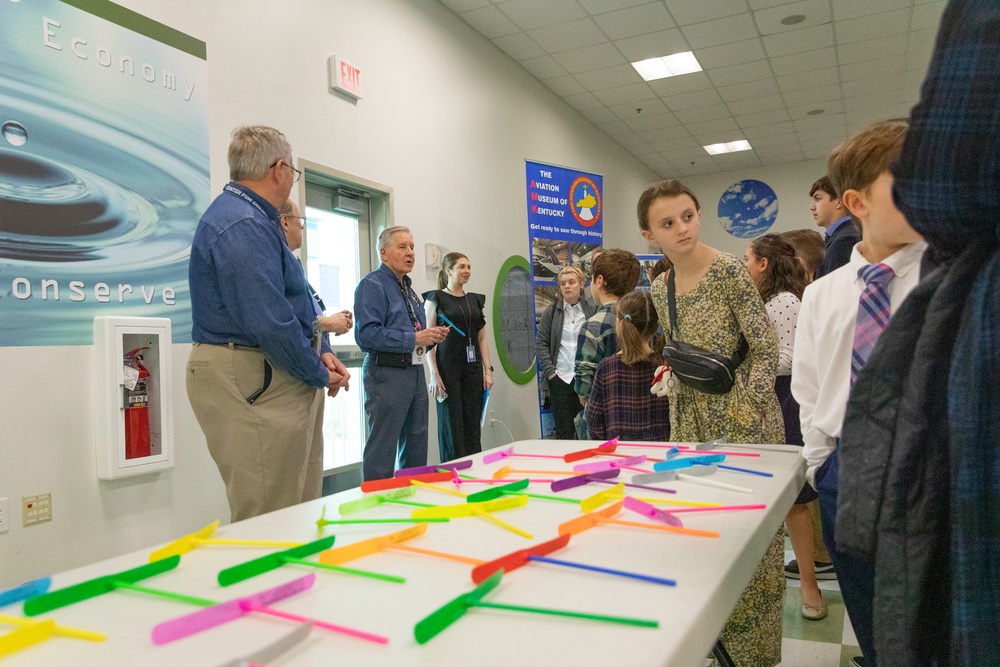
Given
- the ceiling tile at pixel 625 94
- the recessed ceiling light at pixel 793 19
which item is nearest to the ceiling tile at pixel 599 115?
the ceiling tile at pixel 625 94

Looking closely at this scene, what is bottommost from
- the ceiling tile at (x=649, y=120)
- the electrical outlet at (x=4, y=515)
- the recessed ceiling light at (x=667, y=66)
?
the electrical outlet at (x=4, y=515)

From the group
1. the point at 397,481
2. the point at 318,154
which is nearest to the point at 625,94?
the point at 318,154

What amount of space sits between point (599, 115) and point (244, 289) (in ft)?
20.6

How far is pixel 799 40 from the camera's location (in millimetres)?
5781

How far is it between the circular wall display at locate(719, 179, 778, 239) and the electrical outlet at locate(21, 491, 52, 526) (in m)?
8.50

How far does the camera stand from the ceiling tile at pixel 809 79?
21.3 feet

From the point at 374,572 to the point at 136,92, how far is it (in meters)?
2.57

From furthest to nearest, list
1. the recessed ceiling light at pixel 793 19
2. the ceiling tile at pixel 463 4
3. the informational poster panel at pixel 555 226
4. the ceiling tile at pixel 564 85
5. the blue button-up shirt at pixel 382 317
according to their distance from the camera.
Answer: the ceiling tile at pixel 564 85 → the recessed ceiling light at pixel 793 19 → the ceiling tile at pixel 463 4 → the informational poster panel at pixel 555 226 → the blue button-up shirt at pixel 382 317

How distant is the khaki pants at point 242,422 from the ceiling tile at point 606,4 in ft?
13.4

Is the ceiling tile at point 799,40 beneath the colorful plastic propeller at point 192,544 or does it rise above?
above

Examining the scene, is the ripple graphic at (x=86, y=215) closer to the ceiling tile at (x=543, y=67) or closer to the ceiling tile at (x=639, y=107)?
the ceiling tile at (x=543, y=67)

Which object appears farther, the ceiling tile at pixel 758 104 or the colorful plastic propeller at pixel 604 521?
the ceiling tile at pixel 758 104

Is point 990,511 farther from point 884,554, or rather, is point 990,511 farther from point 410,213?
point 410,213

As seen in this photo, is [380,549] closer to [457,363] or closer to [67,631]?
[67,631]
